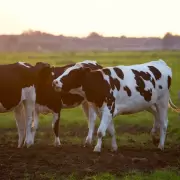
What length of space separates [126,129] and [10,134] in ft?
13.2

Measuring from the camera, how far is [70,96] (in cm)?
1387

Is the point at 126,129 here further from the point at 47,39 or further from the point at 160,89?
the point at 47,39

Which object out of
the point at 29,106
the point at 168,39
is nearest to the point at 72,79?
the point at 29,106

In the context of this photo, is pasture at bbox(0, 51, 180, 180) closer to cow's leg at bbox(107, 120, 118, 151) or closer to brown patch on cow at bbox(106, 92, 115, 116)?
cow's leg at bbox(107, 120, 118, 151)

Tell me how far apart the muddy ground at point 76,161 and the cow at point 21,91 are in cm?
93

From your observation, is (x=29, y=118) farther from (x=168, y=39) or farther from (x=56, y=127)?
(x=168, y=39)

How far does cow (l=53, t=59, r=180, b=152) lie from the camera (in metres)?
11.2

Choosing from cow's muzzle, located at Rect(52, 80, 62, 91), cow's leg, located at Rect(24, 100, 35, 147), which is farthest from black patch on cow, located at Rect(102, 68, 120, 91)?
cow's leg, located at Rect(24, 100, 35, 147)

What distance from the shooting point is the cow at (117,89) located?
11.2 meters

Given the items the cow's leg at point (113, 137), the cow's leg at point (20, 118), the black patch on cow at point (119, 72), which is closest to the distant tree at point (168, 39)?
the cow's leg at point (20, 118)

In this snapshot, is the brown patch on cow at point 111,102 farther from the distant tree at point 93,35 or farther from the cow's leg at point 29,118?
the distant tree at point 93,35

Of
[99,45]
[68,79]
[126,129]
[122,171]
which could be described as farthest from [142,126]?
[99,45]

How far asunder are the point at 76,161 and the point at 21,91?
2.92 m

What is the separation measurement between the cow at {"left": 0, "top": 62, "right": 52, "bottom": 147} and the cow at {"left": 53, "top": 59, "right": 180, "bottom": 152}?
4.06 ft
